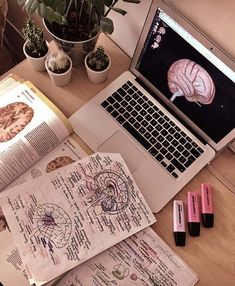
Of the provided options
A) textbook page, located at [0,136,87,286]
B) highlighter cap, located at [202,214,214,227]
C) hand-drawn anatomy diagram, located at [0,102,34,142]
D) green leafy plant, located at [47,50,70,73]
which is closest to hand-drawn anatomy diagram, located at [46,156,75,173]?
textbook page, located at [0,136,87,286]

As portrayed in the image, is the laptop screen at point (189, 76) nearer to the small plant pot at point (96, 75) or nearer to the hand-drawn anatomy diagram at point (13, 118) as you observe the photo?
the small plant pot at point (96, 75)

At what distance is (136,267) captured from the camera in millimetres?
819

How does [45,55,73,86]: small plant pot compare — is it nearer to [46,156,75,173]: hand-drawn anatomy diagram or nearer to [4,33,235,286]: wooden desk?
[4,33,235,286]: wooden desk

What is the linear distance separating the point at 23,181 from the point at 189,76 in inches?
17.0

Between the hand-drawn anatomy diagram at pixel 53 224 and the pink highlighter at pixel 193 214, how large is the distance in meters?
0.26

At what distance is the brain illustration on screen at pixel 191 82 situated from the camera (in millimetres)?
838

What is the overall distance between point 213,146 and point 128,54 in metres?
0.34

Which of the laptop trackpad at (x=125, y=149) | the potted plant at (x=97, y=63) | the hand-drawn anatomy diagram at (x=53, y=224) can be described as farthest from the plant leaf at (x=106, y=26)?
the hand-drawn anatomy diagram at (x=53, y=224)

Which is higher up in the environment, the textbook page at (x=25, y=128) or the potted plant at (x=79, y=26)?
the potted plant at (x=79, y=26)

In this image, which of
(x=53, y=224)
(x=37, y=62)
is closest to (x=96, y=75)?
(x=37, y=62)

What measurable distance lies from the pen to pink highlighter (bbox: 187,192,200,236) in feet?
0.05

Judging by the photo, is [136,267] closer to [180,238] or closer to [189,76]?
[180,238]

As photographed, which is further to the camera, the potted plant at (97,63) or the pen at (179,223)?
the potted plant at (97,63)

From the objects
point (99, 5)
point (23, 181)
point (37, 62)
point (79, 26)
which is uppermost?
point (99, 5)
